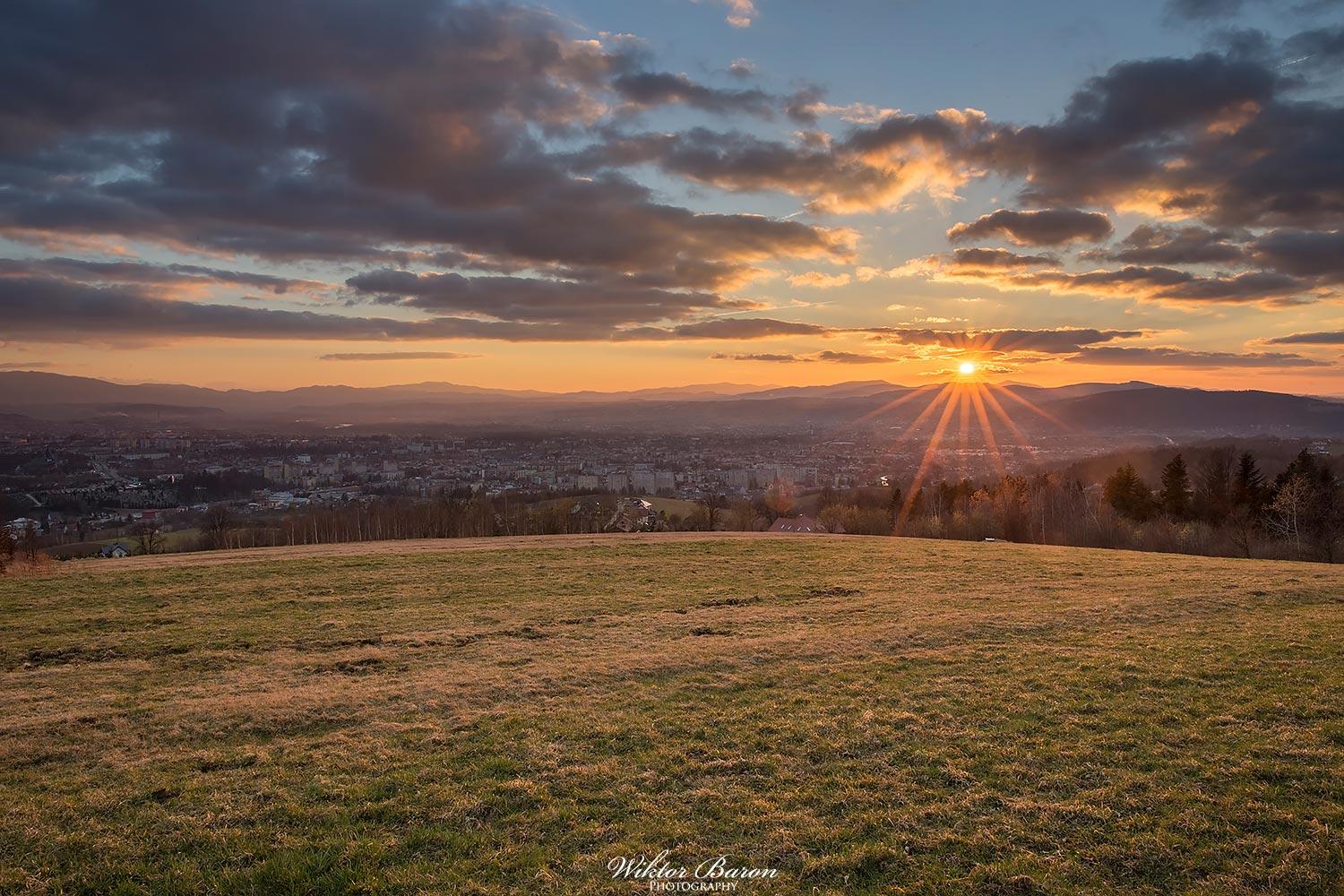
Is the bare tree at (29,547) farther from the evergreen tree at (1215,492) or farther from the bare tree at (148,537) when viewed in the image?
the evergreen tree at (1215,492)

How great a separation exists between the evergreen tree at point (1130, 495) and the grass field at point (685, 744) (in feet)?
148

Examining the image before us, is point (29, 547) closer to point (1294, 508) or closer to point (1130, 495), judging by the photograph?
point (1294, 508)

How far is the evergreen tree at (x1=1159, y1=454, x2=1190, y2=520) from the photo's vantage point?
195 feet

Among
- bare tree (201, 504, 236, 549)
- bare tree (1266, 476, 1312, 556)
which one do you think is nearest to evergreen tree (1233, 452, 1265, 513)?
bare tree (1266, 476, 1312, 556)

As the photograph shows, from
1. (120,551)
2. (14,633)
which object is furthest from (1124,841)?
(120,551)

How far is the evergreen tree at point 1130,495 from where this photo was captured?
60781 millimetres

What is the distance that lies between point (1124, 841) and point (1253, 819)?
Result: 1.65 metres

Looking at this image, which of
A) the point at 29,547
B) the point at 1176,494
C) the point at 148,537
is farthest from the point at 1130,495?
the point at 148,537

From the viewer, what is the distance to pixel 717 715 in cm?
1152

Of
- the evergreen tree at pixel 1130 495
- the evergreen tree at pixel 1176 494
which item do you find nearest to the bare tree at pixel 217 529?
the evergreen tree at pixel 1130 495

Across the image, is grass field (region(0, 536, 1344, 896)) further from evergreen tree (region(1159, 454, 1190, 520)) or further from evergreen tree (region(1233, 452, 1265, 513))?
evergreen tree (region(1159, 454, 1190, 520))

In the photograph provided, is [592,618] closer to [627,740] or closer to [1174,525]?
[627,740]

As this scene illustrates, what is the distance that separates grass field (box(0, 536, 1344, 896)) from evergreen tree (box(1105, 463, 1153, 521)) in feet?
148

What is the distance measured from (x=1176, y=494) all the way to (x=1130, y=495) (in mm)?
3491
